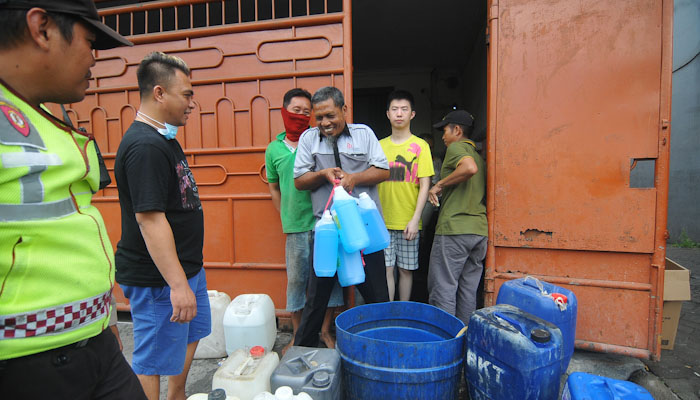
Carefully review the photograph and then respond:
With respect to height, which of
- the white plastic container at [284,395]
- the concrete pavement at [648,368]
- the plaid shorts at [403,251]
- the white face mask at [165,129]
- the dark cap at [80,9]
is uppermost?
the dark cap at [80,9]

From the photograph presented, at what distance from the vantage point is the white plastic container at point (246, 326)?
2600 millimetres

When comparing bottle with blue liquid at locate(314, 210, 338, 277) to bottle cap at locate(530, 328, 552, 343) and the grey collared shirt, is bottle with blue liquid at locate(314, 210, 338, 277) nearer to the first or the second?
the grey collared shirt

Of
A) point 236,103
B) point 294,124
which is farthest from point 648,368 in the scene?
point 236,103

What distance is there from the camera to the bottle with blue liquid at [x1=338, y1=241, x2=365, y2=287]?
2.06 meters

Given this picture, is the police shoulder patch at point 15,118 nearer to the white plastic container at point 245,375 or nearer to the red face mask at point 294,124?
the white plastic container at point 245,375

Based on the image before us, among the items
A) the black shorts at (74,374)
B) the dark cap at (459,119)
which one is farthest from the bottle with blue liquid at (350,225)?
the dark cap at (459,119)

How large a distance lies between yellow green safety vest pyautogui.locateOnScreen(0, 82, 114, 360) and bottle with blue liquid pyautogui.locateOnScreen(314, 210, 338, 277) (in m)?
1.13

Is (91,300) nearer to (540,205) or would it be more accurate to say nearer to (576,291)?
(540,205)

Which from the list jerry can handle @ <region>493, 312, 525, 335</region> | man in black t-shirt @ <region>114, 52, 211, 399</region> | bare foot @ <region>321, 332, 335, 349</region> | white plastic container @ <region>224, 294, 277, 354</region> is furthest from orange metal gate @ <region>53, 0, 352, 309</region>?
jerry can handle @ <region>493, 312, 525, 335</region>

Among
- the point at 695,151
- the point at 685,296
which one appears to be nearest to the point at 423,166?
the point at 685,296

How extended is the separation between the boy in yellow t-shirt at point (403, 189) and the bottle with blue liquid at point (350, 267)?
75 cm

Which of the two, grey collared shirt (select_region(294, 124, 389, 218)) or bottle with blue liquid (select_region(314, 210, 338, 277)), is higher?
grey collared shirt (select_region(294, 124, 389, 218))

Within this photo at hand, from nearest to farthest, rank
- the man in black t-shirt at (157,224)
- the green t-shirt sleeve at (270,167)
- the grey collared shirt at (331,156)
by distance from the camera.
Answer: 1. the man in black t-shirt at (157,224)
2. the grey collared shirt at (331,156)
3. the green t-shirt sleeve at (270,167)

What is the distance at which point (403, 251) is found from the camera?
2.84 m
